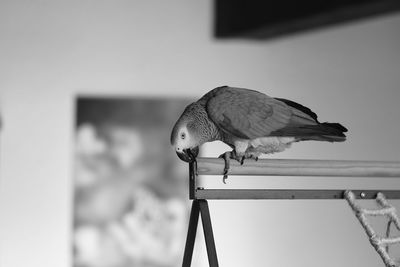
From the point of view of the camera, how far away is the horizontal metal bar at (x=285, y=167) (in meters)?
0.80

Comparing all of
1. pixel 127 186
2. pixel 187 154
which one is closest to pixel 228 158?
pixel 187 154

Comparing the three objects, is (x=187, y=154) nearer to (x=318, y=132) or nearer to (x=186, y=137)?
(x=186, y=137)

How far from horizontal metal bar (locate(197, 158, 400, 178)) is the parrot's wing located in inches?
2.2

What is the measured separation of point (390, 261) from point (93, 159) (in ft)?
6.56

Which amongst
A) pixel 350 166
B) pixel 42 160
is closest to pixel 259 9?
pixel 42 160

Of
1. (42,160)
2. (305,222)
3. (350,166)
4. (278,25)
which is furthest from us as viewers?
(305,222)

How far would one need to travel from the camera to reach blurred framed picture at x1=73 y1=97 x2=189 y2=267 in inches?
107

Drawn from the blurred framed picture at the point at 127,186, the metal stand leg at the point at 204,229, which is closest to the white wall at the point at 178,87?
the blurred framed picture at the point at 127,186

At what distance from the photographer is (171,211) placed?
2.83 metres

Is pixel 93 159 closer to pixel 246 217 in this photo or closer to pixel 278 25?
pixel 246 217

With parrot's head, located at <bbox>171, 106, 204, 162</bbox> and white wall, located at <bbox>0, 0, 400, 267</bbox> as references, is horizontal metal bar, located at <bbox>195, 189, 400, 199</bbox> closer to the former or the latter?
parrot's head, located at <bbox>171, 106, 204, 162</bbox>

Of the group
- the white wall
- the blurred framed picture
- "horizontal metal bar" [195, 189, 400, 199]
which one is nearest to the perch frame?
"horizontal metal bar" [195, 189, 400, 199]

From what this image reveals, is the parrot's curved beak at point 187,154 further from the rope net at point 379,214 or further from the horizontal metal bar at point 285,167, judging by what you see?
the rope net at point 379,214

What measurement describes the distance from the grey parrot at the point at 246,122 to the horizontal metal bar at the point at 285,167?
0.03 metres
